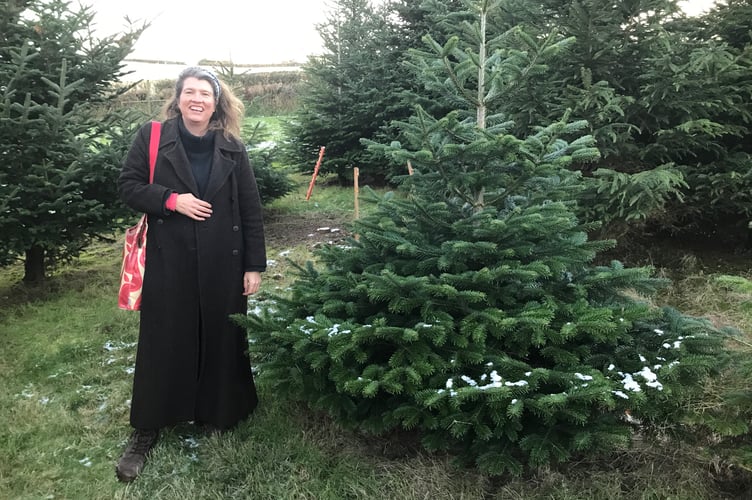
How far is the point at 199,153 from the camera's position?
2.97 m

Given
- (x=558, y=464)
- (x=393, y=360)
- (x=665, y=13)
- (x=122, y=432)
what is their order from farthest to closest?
(x=665, y=13) < (x=122, y=432) < (x=558, y=464) < (x=393, y=360)

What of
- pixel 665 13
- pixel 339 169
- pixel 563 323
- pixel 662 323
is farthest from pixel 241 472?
pixel 339 169

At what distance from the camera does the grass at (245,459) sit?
257 cm

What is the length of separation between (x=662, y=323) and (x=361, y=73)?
8527 millimetres

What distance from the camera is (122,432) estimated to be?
3344mm

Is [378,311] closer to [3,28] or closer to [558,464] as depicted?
[558,464]

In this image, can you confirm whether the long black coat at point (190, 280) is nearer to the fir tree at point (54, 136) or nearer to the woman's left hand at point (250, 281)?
the woman's left hand at point (250, 281)

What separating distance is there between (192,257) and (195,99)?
2.78ft

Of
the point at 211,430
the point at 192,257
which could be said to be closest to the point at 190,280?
the point at 192,257

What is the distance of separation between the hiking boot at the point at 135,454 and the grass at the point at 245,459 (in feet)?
0.17

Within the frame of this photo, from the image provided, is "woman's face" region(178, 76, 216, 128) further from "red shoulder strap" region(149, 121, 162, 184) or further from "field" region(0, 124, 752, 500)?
"field" region(0, 124, 752, 500)

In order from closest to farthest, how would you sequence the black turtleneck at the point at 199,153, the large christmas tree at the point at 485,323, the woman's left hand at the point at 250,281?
the large christmas tree at the point at 485,323 → the black turtleneck at the point at 199,153 → the woman's left hand at the point at 250,281

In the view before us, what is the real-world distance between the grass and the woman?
8.3 inches

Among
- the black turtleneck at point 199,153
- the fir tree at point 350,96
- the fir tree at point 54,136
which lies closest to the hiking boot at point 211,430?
the black turtleneck at point 199,153
